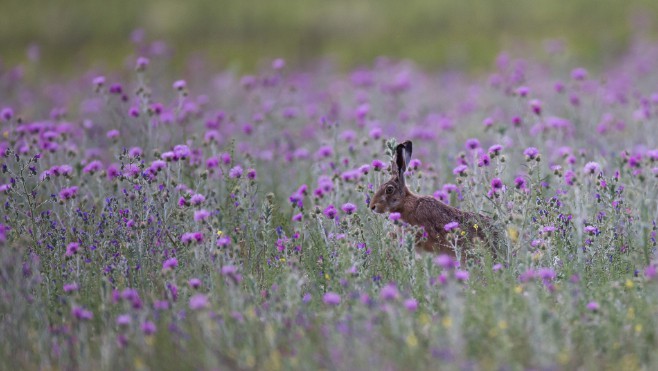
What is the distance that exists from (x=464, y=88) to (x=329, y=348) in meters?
11.2

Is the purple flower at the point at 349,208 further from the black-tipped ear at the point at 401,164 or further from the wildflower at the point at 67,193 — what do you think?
the wildflower at the point at 67,193

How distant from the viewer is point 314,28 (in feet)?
78.2

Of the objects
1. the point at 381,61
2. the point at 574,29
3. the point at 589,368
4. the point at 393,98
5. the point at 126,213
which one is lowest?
the point at 589,368

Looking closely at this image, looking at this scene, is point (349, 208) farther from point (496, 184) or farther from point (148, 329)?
point (148, 329)

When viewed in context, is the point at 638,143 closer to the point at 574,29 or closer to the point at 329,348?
the point at 329,348

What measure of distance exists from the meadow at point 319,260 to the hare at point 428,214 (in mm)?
155

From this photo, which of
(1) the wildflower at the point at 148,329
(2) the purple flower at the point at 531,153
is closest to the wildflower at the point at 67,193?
(1) the wildflower at the point at 148,329

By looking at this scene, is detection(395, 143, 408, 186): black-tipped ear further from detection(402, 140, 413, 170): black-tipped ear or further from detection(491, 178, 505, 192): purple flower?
detection(491, 178, 505, 192): purple flower

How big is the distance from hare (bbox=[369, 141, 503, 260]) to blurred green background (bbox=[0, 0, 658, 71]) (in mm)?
13042

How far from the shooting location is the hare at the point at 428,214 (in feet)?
19.2

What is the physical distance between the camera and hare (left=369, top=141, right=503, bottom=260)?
5848 mm

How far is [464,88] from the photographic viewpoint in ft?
48.2

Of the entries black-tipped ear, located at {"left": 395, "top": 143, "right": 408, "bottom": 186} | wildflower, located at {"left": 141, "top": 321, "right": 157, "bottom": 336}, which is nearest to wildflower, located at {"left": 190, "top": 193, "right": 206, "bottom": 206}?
black-tipped ear, located at {"left": 395, "top": 143, "right": 408, "bottom": 186}

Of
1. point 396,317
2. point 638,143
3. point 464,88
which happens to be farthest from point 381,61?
point 396,317
